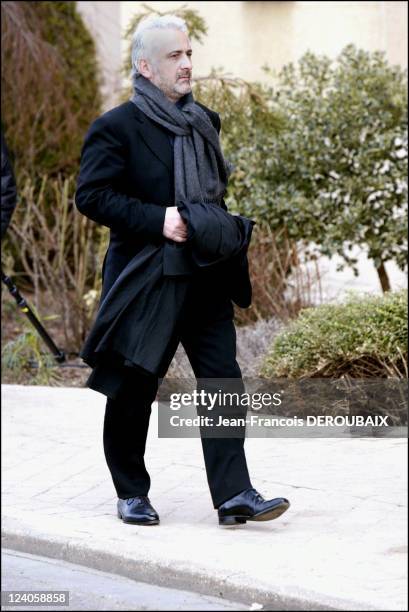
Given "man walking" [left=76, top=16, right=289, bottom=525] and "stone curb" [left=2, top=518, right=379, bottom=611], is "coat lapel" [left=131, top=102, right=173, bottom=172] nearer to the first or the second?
"man walking" [left=76, top=16, right=289, bottom=525]

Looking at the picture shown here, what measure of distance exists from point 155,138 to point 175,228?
39 centimetres

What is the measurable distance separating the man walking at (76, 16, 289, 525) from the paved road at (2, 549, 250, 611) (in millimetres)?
539

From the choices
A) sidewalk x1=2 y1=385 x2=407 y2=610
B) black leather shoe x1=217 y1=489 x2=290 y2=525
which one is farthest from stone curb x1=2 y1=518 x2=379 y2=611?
black leather shoe x1=217 y1=489 x2=290 y2=525

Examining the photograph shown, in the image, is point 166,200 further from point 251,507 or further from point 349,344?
point 349,344

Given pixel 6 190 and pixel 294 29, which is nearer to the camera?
pixel 6 190

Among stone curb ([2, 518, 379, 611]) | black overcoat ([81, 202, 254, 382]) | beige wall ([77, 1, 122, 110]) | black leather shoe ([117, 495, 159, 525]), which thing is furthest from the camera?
beige wall ([77, 1, 122, 110])

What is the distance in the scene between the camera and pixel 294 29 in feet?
46.9

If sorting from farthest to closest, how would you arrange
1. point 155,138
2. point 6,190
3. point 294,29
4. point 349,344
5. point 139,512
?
point 294,29, point 6,190, point 349,344, point 139,512, point 155,138

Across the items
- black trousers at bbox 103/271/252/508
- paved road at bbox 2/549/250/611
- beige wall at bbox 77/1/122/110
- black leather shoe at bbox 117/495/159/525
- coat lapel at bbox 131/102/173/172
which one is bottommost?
paved road at bbox 2/549/250/611

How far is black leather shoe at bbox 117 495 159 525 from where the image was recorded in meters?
5.55

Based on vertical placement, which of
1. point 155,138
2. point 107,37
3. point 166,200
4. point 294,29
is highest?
point 294,29

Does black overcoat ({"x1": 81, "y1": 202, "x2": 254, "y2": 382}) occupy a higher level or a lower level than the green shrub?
higher

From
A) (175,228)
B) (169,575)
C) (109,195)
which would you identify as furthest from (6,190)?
(169,575)

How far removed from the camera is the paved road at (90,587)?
15.8 feet
